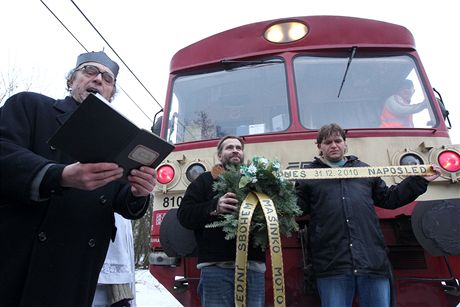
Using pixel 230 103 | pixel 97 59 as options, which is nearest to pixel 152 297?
pixel 230 103

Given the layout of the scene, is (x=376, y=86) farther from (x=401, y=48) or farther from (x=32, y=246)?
(x=32, y=246)

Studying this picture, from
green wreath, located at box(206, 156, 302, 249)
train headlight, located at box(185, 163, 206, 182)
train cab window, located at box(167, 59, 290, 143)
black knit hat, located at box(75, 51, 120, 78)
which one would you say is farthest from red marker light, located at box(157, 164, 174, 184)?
black knit hat, located at box(75, 51, 120, 78)

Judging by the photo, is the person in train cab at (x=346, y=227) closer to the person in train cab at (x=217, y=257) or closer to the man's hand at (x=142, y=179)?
the person in train cab at (x=217, y=257)

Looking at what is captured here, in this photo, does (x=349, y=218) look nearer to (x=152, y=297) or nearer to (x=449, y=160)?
(x=449, y=160)

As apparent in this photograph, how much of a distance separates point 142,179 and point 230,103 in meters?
2.53

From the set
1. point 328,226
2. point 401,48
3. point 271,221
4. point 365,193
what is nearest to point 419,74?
point 401,48

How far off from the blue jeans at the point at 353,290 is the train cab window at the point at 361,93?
1514 mm

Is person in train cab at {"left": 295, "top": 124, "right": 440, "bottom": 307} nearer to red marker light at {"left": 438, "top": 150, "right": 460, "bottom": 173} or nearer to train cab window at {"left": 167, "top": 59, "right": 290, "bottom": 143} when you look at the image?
red marker light at {"left": 438, "top": 150, "right": 460, "bottom": 173}

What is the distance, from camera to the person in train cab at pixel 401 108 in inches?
140

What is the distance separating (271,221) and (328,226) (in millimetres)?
471

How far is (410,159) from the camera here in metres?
3.15

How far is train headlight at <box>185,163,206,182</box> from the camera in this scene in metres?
3.40

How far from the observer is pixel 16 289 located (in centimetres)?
129

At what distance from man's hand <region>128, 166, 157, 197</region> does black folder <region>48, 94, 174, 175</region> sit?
0.07 meters
